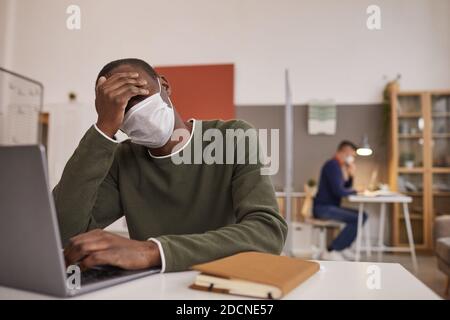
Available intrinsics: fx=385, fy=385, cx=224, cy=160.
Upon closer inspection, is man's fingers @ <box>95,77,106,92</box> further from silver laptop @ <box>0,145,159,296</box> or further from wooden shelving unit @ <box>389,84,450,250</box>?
wooden shelving unit @ <box>389,84,450,250</box>

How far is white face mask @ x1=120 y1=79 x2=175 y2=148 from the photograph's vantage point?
1.04 meters

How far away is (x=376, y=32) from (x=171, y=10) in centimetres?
297

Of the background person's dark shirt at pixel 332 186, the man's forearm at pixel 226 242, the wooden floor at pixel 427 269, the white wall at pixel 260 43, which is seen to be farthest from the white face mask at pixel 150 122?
the white wall at pixel 260 43

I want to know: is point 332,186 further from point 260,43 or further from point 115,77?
point 115,77

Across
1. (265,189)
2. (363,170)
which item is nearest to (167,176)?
(265,189)

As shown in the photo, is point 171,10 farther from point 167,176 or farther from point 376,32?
point 167,176

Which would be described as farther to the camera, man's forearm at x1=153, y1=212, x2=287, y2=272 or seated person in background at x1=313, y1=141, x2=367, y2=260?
seated person in background at x1=313, y1=141, x2=367, y2=260

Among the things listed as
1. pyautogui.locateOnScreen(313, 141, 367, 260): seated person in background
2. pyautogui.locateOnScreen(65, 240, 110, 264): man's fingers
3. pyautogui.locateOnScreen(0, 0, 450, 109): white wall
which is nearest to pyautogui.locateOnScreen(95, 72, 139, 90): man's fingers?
pyautogui.locateOnScreen(65, 240, 110, 264): man's fingers

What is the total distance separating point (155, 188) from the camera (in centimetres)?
113

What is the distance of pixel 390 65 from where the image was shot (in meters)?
5.24

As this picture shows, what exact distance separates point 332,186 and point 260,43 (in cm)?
252

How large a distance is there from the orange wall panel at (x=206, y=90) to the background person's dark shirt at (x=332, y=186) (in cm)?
189

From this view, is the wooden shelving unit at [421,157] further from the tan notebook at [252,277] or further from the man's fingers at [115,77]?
the tan notebook at [252,277]

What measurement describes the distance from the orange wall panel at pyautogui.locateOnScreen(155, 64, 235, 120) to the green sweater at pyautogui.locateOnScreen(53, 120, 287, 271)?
4372mm
